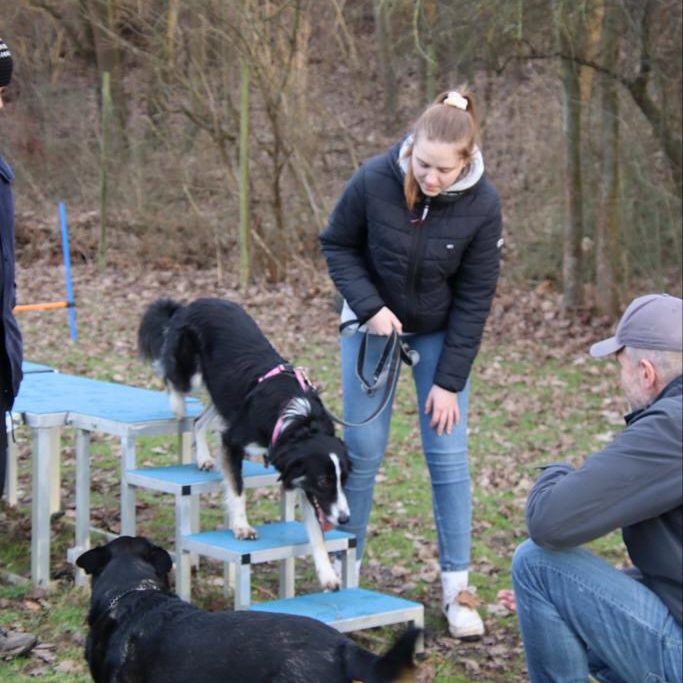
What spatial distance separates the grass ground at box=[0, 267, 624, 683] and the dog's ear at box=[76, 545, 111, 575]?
1.63ft

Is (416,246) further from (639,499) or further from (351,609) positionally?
(639,499)

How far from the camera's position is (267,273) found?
1478 centimetres

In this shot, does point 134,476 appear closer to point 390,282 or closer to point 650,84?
point 390,282

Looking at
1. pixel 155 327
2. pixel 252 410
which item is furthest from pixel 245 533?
pixel 155 327

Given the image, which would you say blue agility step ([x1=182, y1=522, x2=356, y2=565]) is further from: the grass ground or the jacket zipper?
the jacket zipper

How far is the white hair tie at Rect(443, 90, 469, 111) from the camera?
14.5ft

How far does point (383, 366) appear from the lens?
4680 mm

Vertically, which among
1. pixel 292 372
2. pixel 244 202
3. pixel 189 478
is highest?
pixel 244 202

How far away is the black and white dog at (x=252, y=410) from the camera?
4.63 m

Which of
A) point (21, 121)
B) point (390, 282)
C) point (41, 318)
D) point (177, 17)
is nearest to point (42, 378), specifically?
point (390, 282)

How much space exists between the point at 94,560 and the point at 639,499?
1867 millimetres

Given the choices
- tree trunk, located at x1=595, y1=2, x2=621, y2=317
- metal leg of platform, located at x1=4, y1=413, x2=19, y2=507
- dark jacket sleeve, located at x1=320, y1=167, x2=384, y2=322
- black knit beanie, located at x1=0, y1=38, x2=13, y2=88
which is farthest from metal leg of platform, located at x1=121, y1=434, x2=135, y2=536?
tree trunk, located at x1=595, y1=2, x2=621, y2=317

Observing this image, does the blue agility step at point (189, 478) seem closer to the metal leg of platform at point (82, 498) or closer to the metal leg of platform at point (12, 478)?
the metal leg of platform at point (82, 498)

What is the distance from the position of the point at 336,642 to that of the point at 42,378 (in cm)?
343
